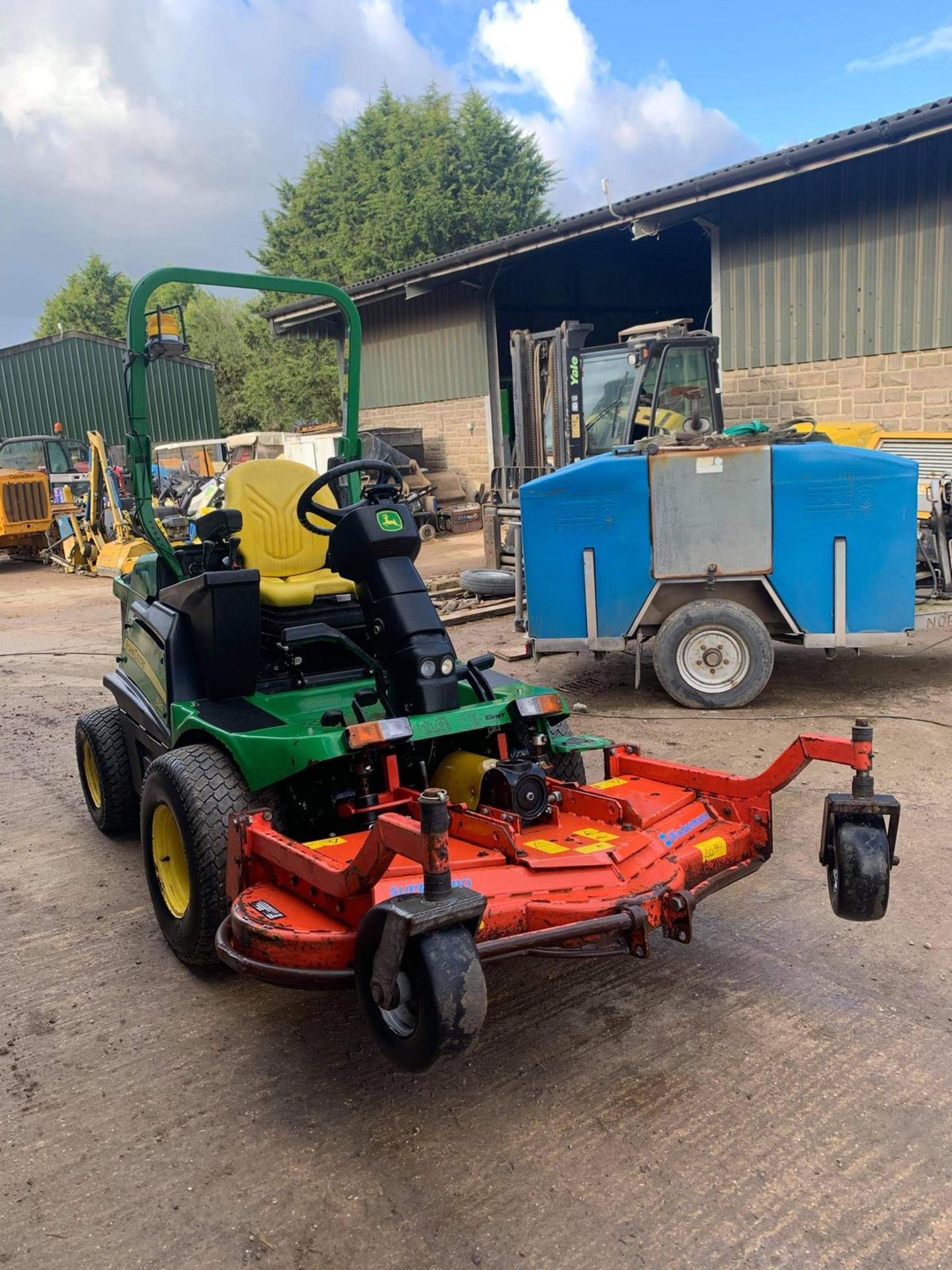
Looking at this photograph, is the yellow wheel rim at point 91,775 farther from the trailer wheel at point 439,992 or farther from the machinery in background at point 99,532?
the machinery in background at point 99,532

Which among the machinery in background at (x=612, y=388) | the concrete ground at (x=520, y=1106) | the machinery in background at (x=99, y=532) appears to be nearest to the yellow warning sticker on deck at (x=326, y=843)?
the concrete ground at (x=520, y=1106)

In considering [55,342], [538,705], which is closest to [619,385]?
[538,705]

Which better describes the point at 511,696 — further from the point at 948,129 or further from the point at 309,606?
the point at 948,129

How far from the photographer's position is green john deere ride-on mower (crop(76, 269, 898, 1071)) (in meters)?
2.62

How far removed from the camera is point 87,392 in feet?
98.6

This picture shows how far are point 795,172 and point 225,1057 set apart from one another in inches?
436

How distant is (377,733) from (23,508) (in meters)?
16.1

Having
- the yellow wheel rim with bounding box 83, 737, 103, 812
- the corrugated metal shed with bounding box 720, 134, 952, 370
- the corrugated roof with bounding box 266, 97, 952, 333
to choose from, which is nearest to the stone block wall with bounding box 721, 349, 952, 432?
the corrugated metal shed with bounding box 720, 134, 952, 370

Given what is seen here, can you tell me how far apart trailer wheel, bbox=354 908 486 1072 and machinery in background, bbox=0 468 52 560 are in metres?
16.8

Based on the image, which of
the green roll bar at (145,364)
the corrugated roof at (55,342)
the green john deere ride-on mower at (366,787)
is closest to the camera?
the green john deere ride-on mower at (366,787)

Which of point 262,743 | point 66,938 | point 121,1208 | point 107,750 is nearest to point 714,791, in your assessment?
point 262,743

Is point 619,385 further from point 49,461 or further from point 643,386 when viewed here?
point 49,461

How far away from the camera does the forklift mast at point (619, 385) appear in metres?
9.82

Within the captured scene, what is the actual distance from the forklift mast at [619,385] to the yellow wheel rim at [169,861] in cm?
690
